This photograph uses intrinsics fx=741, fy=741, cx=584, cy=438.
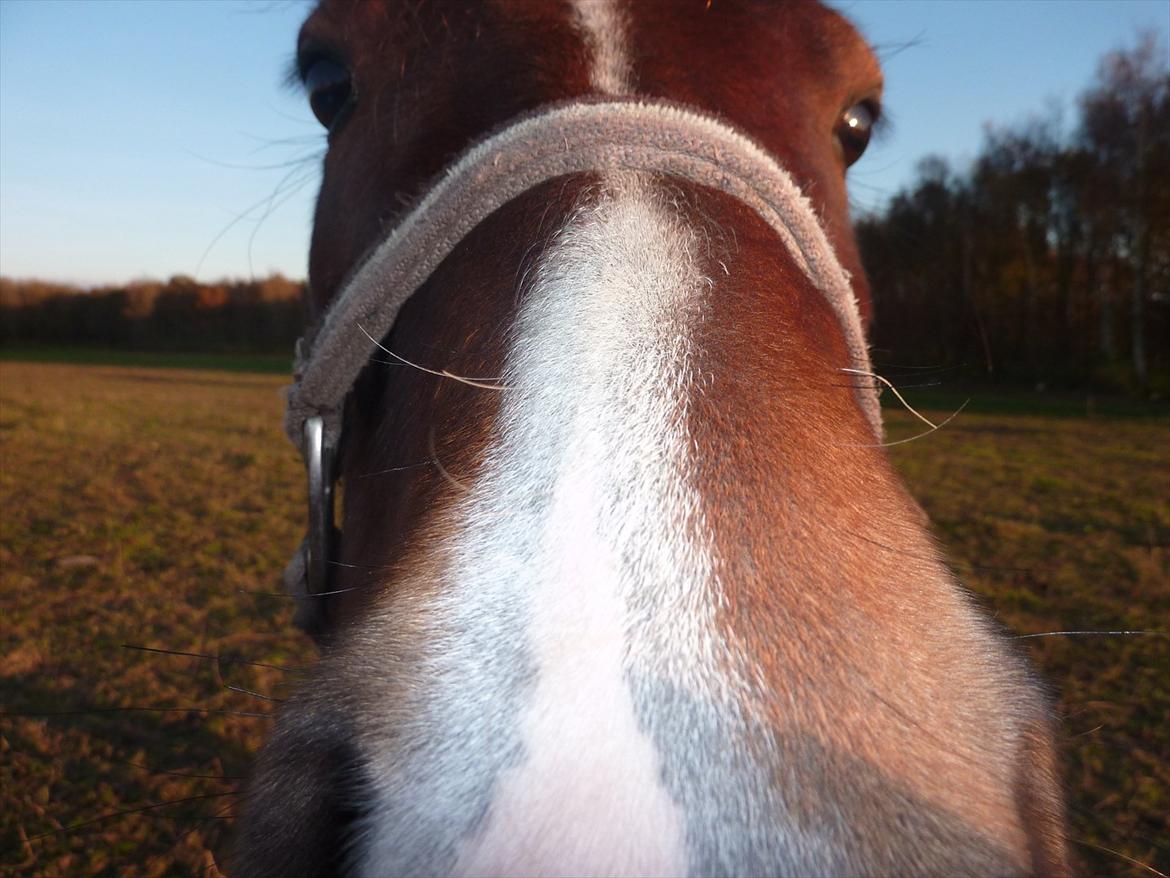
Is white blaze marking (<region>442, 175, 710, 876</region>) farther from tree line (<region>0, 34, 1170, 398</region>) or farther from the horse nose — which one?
tree line (<region>0, 34, 1170, 398</region>)

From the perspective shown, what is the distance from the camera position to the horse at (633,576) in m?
0.61

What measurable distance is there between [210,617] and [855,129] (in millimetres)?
4653

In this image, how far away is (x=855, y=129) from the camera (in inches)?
70.6

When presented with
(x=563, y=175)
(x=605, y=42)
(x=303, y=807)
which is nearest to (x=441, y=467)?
(x=303, y=807)

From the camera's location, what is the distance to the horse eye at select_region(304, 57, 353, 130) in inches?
64.4

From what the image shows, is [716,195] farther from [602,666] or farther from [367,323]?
[602,666]

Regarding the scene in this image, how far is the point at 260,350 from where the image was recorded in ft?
87.3

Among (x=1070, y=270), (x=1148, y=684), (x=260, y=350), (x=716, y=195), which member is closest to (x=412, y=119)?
(x=716, y=195)

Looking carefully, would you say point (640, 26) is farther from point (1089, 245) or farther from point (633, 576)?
point (1089, 245)

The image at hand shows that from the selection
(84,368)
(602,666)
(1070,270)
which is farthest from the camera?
(84,368)

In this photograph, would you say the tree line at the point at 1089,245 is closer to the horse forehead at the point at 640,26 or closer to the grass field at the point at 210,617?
the grass field at the point at 210,617

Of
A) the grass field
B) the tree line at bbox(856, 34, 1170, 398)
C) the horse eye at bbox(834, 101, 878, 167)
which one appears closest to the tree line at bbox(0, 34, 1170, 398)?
the tree line at bbox(856, 34, 1170, 398)

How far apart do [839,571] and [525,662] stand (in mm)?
320

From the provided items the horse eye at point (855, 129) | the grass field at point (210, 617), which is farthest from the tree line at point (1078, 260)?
the horse eye at point (855, 129)
